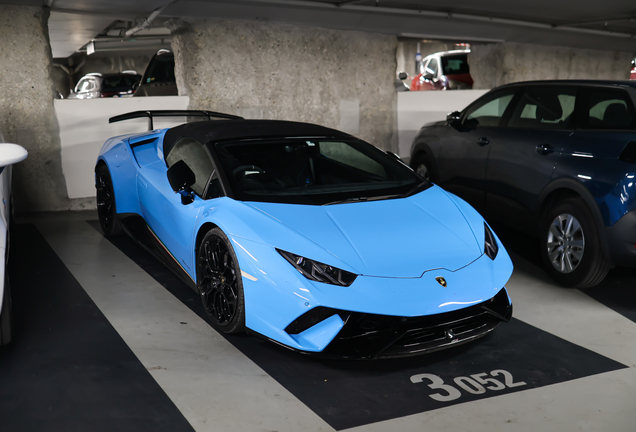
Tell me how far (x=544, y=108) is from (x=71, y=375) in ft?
14.3

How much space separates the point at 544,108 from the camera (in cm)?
523

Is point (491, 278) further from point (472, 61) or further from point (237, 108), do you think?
point (472, 61)

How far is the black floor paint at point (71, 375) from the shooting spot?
2775 millimetres

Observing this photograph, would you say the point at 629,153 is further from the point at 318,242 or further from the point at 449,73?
the point at 449,73

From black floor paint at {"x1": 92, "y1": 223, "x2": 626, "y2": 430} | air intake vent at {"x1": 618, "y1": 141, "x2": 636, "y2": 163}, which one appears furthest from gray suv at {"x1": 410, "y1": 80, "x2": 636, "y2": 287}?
black floor paint at {"x1": 92, "y1": 223, "x2": 626, "y2": 430}

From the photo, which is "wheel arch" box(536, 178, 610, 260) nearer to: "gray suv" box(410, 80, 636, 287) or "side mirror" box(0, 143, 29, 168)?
"gray suv" box(410, 80, 636, 287)

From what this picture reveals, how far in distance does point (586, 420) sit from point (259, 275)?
1.80m

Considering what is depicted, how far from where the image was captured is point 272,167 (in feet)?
13.6

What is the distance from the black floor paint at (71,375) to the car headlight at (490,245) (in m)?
1.99

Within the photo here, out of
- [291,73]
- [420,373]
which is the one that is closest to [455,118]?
[291,73]

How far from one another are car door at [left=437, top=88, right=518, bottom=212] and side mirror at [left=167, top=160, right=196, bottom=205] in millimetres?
3003

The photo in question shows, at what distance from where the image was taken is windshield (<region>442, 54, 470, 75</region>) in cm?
1557

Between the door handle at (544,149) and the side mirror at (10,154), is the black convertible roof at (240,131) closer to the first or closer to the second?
the side mirror at (10,154)

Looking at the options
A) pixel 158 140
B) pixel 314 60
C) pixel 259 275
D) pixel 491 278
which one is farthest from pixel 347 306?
pixel 314 60
